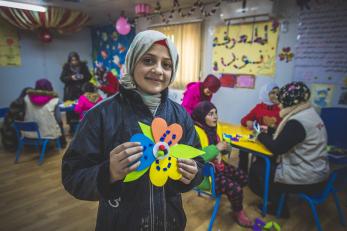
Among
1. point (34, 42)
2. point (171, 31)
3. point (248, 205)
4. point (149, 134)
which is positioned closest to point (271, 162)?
point (248, 205)

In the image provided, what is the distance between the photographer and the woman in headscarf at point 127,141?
0.71m

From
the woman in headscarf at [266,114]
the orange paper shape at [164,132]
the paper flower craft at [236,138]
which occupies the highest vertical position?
the orange paper shape at [164,132]

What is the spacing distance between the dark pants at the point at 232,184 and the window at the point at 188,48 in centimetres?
286

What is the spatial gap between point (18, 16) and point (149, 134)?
562 centimetres

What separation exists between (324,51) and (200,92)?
185 centimetres

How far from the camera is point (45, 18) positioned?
4.88 metres

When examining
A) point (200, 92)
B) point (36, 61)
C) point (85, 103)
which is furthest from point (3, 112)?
point (200, 92)

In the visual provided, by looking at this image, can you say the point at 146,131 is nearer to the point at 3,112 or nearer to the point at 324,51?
the point at 324,51

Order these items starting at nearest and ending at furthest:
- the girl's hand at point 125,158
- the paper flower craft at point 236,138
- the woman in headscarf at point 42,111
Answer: the girl's hand at point 125,158 → the paper flower craft at point 236,138 → the woman in headscarf at point 42,111

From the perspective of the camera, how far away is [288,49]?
3.42 meters

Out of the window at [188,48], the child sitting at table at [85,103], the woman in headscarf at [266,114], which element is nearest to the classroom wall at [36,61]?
the child sitting at table at [85,103]

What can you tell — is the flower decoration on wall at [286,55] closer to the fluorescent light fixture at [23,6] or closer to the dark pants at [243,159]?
the dark pants at [243,159]

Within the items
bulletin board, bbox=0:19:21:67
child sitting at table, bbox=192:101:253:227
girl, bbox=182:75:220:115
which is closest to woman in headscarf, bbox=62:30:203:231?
child sitting at table, bbox=192:101:253:227

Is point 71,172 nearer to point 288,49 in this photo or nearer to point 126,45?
point 288,49
